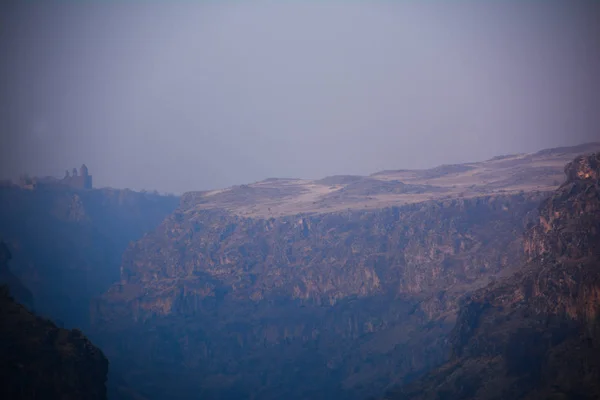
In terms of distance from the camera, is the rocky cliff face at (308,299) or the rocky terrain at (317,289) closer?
the rocky cliff face at (308,299)

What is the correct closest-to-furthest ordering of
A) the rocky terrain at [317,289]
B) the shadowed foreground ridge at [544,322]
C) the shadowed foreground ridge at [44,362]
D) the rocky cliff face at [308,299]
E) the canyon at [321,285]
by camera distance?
1. the shadowed foreground ridge at [44,362]
2. the shadowed foreground ridge at [544,322]
3. the canyon at [321,285]
4. the rocky cliff face at [308,299]
5. the rocky terrain at [317,289]

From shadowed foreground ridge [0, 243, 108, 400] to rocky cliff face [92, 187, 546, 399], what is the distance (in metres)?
58.6

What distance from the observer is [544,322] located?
258ft

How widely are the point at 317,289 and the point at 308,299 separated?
3.77 meters

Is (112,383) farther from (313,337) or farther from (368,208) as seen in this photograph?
(368,208)

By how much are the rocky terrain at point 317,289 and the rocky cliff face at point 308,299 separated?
1.14 ft

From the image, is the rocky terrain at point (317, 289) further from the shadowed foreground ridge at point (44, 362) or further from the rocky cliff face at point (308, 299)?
the shadowed foreground ridge at point (44, 362)

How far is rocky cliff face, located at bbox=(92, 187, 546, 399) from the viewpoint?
4975 inches

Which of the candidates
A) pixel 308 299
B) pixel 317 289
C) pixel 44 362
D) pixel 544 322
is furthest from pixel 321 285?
pixel 44 362

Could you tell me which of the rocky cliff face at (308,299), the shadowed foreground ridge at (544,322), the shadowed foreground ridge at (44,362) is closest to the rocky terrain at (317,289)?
the rocky cliff face at (308,299)

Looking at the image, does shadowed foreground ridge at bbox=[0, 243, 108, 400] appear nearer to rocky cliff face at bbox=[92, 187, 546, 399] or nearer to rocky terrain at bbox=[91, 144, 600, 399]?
rocky terrain at bbox=[91, 144, 600, 399]

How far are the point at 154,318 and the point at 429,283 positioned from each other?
73382mm

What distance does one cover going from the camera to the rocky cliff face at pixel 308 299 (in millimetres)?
126375

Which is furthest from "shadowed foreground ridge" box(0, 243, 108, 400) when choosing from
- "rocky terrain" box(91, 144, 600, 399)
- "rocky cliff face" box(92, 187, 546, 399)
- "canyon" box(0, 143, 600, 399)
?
"rocky cliff face" box(92, 187, 546, 399)
